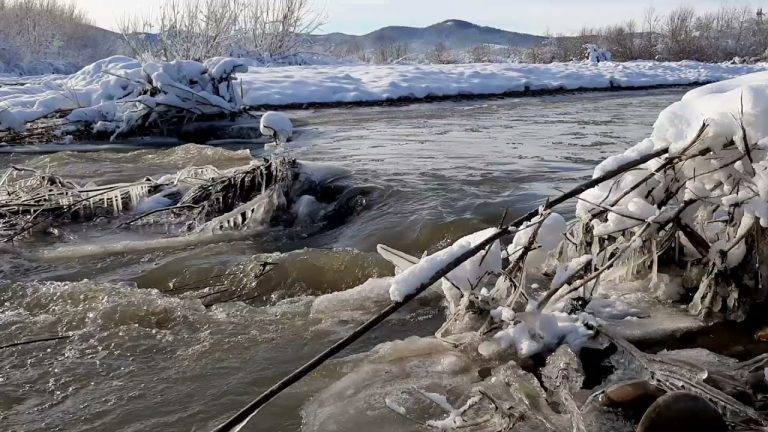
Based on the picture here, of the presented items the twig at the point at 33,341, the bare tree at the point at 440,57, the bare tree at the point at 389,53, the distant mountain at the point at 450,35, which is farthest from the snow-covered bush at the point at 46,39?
the distant mountain at the point at 450,35

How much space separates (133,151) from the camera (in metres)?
9.49

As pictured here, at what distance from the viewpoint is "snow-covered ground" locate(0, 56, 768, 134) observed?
35.2 feet

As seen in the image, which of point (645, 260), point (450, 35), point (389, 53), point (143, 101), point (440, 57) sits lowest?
point (645, 260)

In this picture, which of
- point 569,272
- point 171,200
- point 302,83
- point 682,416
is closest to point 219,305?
point 569,272

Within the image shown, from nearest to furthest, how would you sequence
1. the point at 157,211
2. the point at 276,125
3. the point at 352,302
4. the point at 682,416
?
1. the point at 682,416
2. the point at 352,302
3. the point at 157,211
4. the point at 276,125

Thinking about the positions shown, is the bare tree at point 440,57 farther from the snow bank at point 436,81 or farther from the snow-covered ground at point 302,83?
the snow bank at point 436,81

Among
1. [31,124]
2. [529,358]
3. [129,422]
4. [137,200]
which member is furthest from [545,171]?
[31,124]

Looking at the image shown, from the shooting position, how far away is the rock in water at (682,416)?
5.57 feet

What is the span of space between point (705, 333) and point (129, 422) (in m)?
2.16

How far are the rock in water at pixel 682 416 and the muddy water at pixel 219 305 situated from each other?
2.40 feet

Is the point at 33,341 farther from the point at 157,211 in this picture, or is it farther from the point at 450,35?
the point at 450,35

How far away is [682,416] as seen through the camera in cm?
170

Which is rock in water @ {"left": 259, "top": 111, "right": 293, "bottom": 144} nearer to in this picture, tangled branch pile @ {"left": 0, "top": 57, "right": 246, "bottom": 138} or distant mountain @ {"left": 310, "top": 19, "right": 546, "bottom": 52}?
tangled branch pile @ {"left": 0, "top": 57, "right": 246, "bottom": 138}

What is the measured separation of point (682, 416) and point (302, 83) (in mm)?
16467
